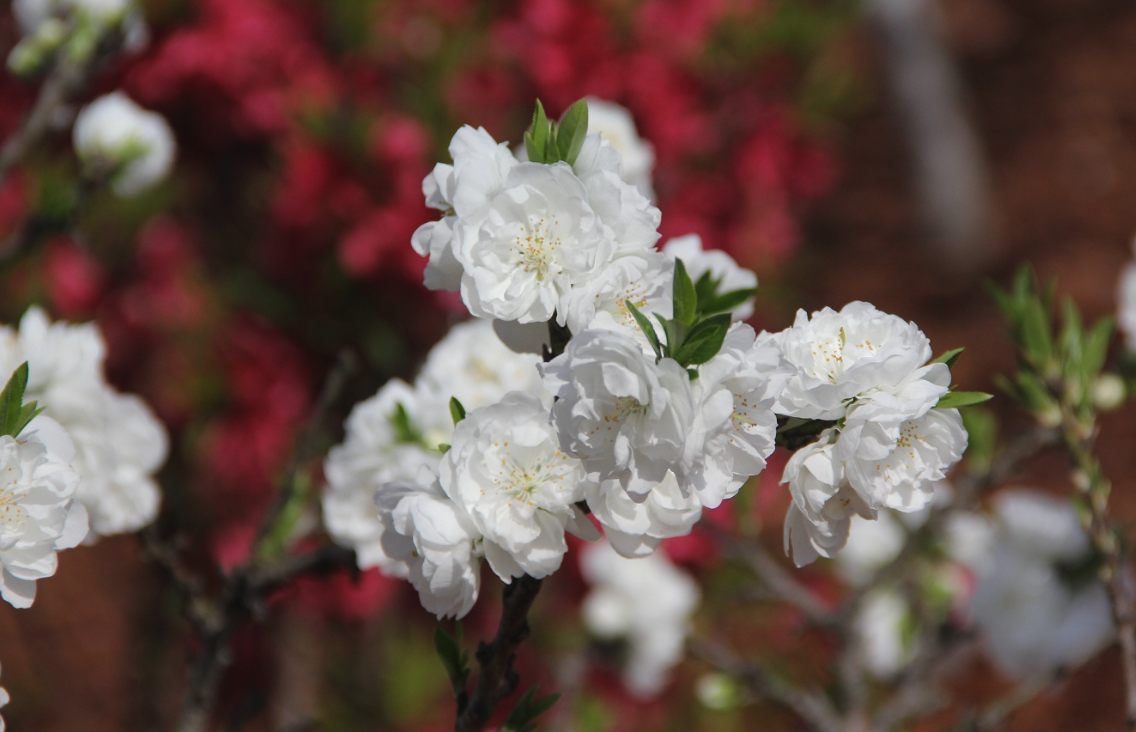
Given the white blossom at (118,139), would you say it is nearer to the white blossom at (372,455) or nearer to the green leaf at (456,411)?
the white blossom at (372,455)

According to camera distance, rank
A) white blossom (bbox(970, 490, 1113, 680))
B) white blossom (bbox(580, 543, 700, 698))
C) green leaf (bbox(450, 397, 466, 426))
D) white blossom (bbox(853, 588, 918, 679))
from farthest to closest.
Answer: white blossom (bbox(580, 543, 700, 698)), white blossom (bbox(853, 588, 918, 679)), white blossom (bbox(970, 490, 1113, 680)), green leaf (bbox(450, 397, 466, 426))

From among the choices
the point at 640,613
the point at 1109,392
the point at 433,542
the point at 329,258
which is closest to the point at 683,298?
the point at 433,542

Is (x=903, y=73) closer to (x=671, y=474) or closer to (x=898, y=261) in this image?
(x=898, y=261)

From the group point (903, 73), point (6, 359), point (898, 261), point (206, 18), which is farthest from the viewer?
point (898, 261)

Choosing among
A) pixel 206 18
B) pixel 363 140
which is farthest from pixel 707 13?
pixel 206 18

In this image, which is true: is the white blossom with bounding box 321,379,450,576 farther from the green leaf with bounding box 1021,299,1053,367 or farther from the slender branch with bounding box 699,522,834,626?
the green leaf with bounding box 1021,299,1053,367

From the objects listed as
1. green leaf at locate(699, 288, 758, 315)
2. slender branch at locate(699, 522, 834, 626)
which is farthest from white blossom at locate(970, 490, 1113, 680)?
green leaf at locate(699, 288, 758, 315)

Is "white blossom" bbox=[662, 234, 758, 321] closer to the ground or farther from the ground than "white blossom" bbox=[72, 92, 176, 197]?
farther from the ground
